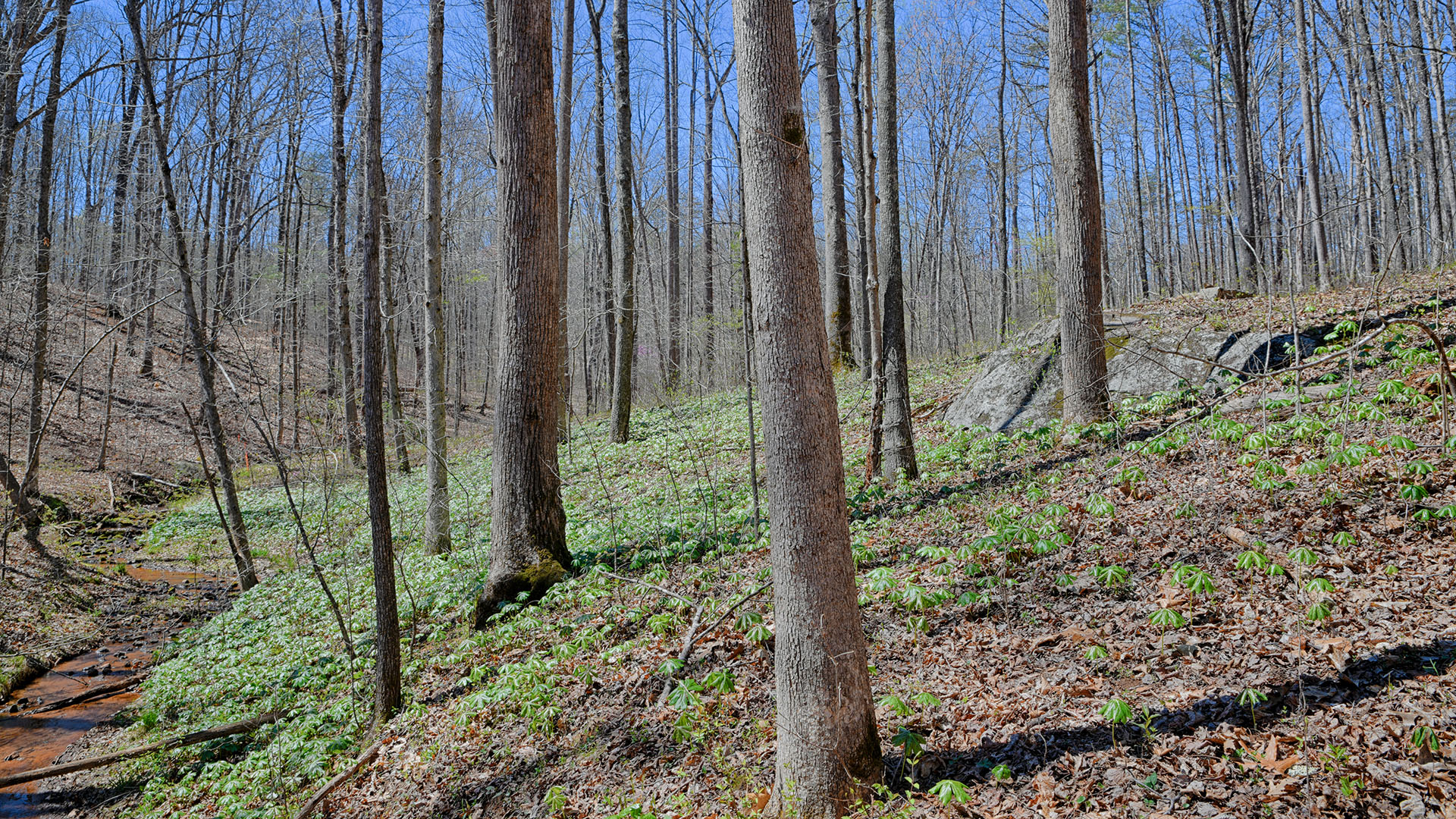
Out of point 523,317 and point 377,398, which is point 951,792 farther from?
point 523,317

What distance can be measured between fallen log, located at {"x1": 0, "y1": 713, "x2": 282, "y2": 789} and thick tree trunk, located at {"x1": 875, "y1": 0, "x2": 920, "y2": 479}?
6126 millimetres

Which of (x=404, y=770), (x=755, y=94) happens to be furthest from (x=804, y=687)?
(x=404, y=770)

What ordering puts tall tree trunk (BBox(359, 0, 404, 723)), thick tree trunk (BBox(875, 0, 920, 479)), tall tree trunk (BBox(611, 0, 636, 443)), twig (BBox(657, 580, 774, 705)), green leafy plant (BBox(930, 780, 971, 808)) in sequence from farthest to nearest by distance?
tall tree trunk (BBox(611, 0, 636, 443)) < thick tree trunk (BBox(875, 0, 920, 479)) < tall tree trunk (BBox(359, 0, 404, 723)) < twig (BBox(657, 580, 774, 705)) < green leafy plant (BBox(930, 780, 971, 808))

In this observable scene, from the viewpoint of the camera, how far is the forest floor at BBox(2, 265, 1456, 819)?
2996 mm

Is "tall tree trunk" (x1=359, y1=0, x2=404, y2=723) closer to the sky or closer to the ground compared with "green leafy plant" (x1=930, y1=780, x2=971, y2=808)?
closer to the sky

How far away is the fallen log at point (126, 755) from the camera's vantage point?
5.55 meters

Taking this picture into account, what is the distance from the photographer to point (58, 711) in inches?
270

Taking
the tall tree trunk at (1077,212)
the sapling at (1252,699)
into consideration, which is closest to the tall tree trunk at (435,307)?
the tall tree trunk at (1077,212)

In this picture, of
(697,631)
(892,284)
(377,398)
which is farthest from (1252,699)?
(377,398)

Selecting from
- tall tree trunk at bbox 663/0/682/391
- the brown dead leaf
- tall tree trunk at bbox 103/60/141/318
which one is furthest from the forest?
tall tree trunk at bbox 103/60/141/318

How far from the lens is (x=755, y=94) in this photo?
3.00 m

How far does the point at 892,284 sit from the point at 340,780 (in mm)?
5962

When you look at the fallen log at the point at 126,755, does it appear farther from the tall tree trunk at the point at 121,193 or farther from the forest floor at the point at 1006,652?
the tall tree trunk at the point at 121,193

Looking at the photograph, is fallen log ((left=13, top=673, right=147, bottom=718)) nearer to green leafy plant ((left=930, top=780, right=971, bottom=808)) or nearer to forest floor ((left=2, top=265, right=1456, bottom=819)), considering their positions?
forest floor ((left=2, top=265, right=1456, bottom=819))
